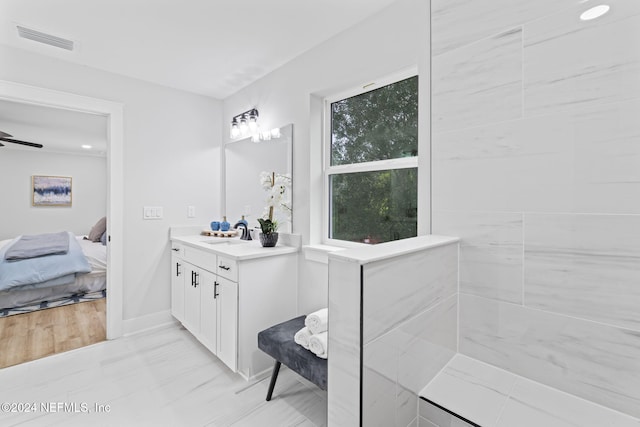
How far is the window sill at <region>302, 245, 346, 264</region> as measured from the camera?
203 cm

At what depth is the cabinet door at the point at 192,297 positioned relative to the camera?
232 cm

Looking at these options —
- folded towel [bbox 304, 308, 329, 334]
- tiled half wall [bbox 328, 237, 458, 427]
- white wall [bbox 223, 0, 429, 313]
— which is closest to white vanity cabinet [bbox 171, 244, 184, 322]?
white wall [bbox 223, 0, 429, 313]

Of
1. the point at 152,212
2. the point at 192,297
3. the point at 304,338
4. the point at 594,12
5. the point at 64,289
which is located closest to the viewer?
the point at 594,12

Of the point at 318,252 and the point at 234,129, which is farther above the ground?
the point at 234,129

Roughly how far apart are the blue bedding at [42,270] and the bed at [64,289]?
88 millimetres

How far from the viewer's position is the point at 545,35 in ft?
3.61

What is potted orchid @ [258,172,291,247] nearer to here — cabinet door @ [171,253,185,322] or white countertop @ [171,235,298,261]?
white countertop @ [171,235,298,261]

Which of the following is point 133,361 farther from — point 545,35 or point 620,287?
point 545,35

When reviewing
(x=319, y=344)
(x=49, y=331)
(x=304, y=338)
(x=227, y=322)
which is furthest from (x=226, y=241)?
(x=49, y=331)

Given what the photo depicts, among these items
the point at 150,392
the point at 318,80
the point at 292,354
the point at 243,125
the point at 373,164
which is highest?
the point at 318,80

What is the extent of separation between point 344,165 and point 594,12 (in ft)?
4.57

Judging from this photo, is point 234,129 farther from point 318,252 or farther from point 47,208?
point 47,208

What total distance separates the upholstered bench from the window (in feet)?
2.49

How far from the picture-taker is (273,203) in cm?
227
